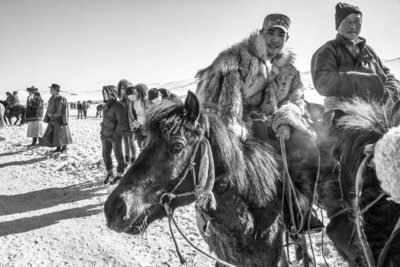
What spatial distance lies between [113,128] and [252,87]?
4839 millimetres

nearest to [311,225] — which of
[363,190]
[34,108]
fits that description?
[363,190]

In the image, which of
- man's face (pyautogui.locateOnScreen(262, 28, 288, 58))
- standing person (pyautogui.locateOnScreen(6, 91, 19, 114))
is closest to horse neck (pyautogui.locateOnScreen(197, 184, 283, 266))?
man's face (pyautogui.locateOnScreen(262, 28, 288, 58))

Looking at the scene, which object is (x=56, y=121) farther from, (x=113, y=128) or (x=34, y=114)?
(x=113, y=128)

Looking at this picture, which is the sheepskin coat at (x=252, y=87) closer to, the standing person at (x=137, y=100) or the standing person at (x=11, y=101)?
the standing person at (x=137, y=100)

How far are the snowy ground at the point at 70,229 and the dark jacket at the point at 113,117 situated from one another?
1.32m

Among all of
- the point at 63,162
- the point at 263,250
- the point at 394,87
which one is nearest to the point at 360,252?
the point at 263,250

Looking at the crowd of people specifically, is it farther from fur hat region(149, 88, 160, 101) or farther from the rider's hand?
fur hat region(149, 88, 160, 101)

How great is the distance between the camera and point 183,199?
189 cm

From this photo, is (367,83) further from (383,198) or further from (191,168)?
(191,168)

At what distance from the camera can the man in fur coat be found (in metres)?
2.34

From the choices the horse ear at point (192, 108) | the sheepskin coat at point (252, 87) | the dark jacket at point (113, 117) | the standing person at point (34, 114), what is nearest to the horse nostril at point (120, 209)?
the horse ear at point (192, 108)

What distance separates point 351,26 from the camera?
8.43 feet

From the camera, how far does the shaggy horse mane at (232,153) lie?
1.84 meters

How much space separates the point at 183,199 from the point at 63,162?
789cm
